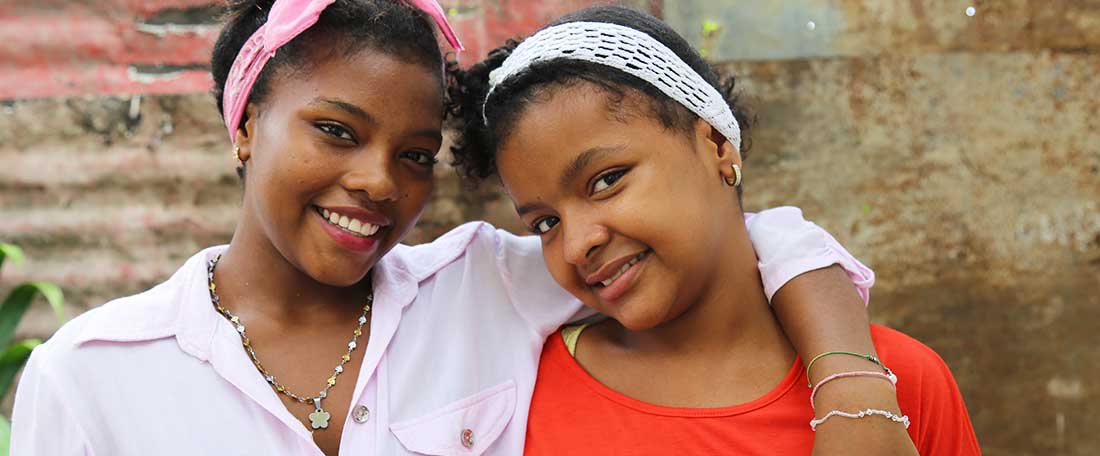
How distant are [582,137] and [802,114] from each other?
1.32m

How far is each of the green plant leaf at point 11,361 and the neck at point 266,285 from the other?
114 cm

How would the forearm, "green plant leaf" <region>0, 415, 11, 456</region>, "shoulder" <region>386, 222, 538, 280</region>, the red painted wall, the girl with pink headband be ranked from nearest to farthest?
the forearm
the girl with pink headband
"shoulder" <region>386, 222, 538, 280</region>
"green plant leaf" <region>0, 415, 11, 456</region>
the red painted wall

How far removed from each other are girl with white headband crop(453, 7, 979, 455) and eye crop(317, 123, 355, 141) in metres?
0.28

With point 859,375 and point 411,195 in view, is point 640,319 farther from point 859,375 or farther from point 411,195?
point 411,195

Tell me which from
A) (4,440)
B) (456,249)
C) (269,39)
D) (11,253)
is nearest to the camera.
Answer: (269,39)

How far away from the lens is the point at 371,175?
169cm

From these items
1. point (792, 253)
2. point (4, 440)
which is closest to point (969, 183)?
point (792, 253)

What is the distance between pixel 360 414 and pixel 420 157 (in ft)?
1.65

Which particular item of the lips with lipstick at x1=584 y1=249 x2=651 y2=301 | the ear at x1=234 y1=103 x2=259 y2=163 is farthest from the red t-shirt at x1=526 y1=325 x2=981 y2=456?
the ear at x1=234 y1=103 x2=259 y2=163

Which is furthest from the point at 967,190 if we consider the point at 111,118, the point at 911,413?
the point at 111,118

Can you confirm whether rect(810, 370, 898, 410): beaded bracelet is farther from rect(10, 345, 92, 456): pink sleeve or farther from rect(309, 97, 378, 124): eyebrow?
rect(10, 345, 92, 456): pink sleeve

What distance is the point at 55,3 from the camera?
3162mm

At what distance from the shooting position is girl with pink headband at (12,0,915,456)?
64.2 inches

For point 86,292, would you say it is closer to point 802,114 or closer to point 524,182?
point 524,182
